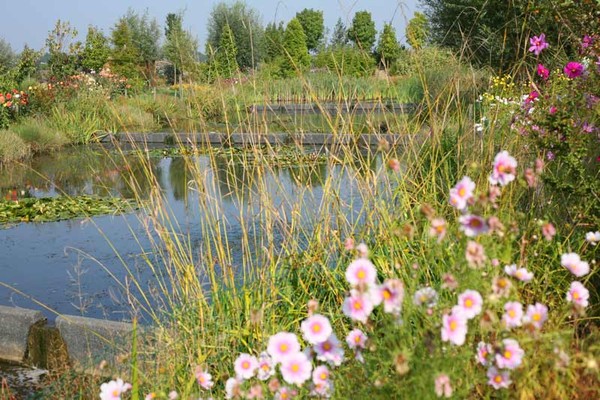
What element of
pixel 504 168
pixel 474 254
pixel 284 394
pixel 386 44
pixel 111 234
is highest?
pixel 386 44

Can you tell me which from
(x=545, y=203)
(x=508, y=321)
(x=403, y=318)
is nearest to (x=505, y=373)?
(x=508, y=321)

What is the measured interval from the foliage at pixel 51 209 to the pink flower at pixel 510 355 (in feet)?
16.6

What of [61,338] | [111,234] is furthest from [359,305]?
[111,234]

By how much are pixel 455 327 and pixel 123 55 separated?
23.3 m

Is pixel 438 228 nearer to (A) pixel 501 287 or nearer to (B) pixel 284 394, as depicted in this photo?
(A) pixel 501 287

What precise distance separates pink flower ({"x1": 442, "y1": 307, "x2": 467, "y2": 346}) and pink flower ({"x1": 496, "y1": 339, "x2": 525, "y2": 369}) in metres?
0.08

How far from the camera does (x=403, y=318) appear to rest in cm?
149

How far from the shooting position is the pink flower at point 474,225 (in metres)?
1.44

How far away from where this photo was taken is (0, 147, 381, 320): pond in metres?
Answer: 3.23

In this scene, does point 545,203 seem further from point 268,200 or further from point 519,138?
point 268,200

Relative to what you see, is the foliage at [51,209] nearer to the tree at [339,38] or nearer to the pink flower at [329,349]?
the tree at [339,38]

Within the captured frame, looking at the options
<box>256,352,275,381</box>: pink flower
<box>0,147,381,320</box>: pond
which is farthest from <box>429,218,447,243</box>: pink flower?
<box>0,147,381,320</box>: pond

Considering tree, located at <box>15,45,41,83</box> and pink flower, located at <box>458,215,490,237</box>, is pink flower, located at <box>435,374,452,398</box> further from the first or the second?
tree, located at <box>15,45,41,83</box>

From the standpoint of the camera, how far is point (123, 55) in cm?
2341
